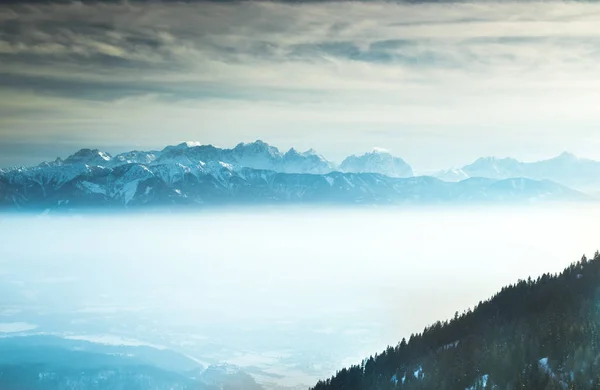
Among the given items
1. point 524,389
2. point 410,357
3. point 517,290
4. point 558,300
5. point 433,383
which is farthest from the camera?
point 517,290

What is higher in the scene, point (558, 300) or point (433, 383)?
point (558, 300)

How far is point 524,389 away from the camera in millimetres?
105250

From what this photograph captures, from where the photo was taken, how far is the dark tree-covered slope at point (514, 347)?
109 meters

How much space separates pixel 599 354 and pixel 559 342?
11.1 meters

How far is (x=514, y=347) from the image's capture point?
123 metres

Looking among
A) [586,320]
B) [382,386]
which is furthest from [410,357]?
[586,320]

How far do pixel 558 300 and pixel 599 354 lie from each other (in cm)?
4286

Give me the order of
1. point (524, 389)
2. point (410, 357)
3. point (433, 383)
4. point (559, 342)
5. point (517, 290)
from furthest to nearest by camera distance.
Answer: point (517, 290), point (410, 357), point (433, 383), point (559, 342), point (524, 389)

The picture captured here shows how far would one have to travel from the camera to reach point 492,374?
119m

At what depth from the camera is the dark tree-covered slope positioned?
109 meters

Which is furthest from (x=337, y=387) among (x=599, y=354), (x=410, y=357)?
(x=599, y=354)

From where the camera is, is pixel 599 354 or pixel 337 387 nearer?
pixel 599 354


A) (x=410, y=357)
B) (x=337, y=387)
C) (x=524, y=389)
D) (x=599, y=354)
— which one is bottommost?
(x=337, y=387)

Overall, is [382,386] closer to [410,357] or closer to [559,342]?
[410,357]
